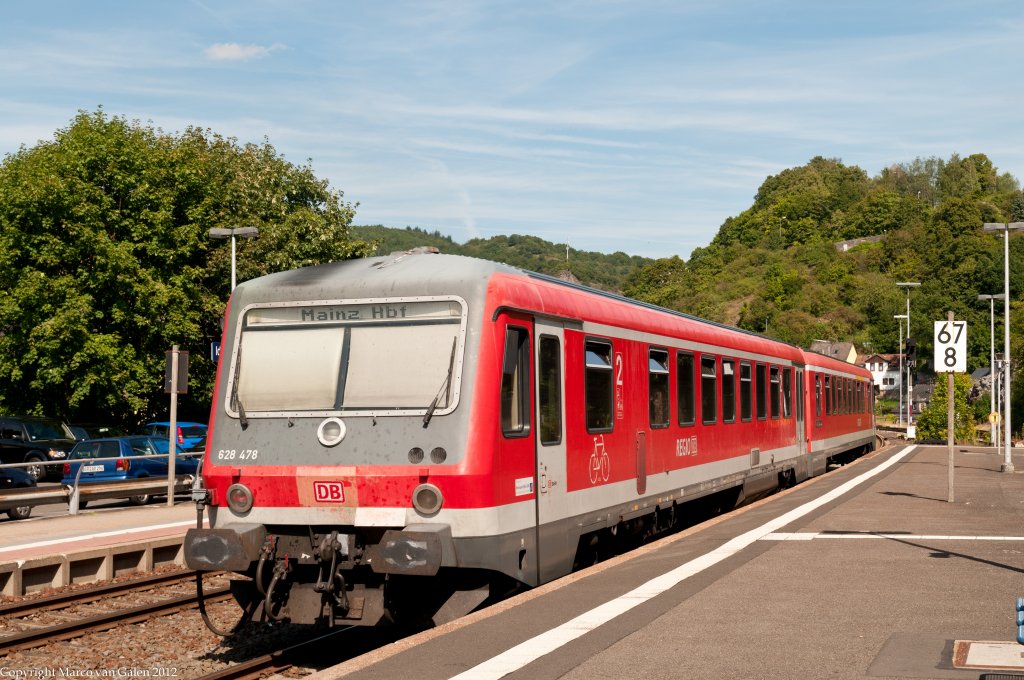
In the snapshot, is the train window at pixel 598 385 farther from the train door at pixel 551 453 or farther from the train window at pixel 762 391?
the train window at pixel 762 391

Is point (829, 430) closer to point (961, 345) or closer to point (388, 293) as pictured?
point (961, 345)

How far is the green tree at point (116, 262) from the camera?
3850cm

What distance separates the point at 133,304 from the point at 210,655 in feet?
104

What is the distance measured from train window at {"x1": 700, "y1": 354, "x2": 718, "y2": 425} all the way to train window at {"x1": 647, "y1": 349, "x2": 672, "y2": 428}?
1.85 meters

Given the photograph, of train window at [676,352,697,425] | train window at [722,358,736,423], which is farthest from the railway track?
train window at [722,358,736,423]

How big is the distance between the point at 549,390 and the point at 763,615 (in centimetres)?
276

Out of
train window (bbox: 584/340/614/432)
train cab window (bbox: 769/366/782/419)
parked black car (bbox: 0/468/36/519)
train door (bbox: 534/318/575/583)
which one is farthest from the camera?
parked black car (bbox: 0/468/36/519)

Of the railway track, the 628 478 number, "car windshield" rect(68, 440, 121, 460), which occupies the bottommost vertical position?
the railway track

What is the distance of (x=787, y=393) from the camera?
906 inches

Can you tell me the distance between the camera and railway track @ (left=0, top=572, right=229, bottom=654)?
10.8 meters

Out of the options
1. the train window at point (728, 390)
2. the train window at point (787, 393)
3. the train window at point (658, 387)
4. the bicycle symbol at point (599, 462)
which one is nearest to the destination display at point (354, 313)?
the bicycle symbol at point (599, 462)

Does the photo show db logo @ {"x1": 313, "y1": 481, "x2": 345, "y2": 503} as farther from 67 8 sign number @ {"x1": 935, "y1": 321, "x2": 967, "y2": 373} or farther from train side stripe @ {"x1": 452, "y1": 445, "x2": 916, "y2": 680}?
67 8 sign number @ {"x1": 935, "y1": 321, "x2": 967, "y2": 373}

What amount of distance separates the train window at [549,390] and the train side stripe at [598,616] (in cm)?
156

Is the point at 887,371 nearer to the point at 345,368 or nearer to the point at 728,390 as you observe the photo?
the point at 728,390
